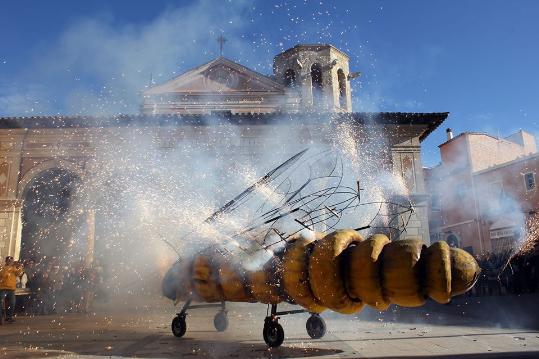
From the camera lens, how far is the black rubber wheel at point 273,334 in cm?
610

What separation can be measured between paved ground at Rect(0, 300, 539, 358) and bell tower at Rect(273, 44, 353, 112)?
19.5m

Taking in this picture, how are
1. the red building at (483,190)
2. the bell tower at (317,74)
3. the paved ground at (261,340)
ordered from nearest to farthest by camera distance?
the paved ground at (261,340), the red building at (483,190), the bell tower at (317,74)

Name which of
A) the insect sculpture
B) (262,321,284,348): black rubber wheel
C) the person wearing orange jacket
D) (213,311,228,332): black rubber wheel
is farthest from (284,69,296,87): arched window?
(262,321,284,348): black rubber wheel

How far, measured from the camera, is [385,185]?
1480 cm

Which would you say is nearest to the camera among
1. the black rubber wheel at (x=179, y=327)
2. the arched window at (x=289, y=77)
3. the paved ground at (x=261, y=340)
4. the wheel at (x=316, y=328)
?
the paved ground at (x=261, y=340)

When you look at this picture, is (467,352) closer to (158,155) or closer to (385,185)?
(385,185)

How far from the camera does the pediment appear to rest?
2241cm

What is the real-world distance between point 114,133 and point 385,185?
10.6 meters

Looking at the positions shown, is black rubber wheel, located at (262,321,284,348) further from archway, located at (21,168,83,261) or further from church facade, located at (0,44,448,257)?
archway, located at (21,168,83,261)

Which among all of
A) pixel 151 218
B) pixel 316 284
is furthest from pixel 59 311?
pixel 316 284

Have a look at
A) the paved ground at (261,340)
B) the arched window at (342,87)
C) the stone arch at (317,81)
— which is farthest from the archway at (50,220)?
the arched window at (342,87)

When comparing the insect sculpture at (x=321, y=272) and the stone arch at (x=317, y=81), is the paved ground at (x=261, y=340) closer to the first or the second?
the insect sculpture at (x=321, y=272)

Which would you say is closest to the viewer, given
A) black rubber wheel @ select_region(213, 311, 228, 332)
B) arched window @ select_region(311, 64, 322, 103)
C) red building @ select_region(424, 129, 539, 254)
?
black rubber wheel @ select_region(213, 311, 228, 332)

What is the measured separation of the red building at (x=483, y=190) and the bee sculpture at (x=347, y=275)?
81.5 ft
